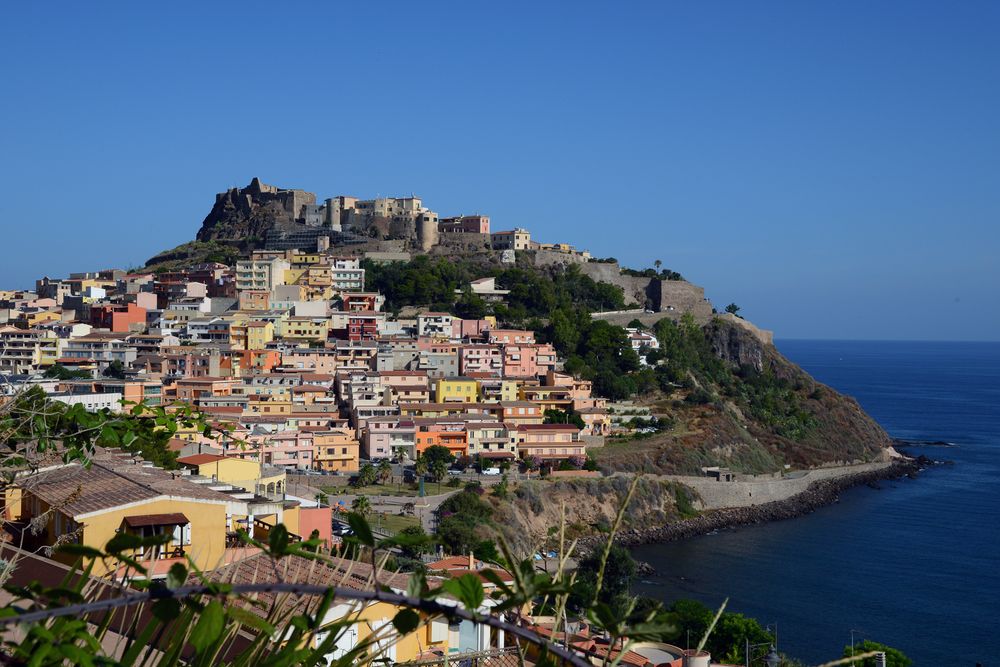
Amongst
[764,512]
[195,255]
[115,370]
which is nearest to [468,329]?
[764,512]

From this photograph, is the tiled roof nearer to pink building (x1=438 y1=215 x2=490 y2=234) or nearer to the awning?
the awning

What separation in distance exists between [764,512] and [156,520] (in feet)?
80.7

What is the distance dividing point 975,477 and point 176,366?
24.8m

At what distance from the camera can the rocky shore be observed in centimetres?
2384

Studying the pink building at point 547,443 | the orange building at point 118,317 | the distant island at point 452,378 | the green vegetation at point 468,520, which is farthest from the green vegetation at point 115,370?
the pink building at point 547,443

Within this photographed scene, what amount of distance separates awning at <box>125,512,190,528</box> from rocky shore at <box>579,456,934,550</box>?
57.1 feet

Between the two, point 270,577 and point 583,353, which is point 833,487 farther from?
point 270,577

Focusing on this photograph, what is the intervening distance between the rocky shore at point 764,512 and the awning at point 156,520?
57.1ft

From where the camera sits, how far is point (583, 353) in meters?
33.8

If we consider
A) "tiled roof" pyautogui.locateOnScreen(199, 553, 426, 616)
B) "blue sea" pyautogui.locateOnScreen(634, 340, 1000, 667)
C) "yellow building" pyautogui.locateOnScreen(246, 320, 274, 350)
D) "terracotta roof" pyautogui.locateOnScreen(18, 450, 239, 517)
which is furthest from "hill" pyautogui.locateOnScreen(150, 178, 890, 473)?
"tiled roof" pyautogui.locateOnScreen(199, 553, 426, 616)

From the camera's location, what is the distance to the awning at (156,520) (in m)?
4.38

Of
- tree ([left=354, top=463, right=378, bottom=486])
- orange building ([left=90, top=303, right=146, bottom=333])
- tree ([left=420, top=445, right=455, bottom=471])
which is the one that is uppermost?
orange building ([left=90, top=303, right=146, bottom=333])

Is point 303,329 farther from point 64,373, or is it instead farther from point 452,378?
point 64,373

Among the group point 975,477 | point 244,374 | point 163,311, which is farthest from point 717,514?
point 163,311
